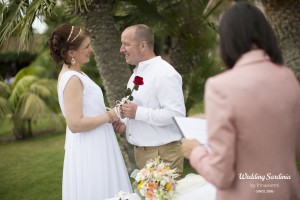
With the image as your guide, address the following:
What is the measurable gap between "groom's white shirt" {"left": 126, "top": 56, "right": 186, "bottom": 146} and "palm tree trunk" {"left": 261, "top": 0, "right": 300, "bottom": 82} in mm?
4610

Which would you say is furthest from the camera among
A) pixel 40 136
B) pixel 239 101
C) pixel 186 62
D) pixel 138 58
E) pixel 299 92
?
pixel 40 136

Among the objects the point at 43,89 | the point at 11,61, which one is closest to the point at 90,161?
the point at 43,89

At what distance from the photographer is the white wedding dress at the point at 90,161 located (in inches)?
140

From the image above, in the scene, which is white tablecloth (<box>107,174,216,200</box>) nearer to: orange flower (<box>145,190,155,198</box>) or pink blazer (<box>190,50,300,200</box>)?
orange flower (<box>145,190,155,198</box>)

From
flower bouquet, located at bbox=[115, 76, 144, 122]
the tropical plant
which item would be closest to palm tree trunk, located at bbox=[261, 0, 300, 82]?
flower bouquet, located at bbox=[115, 76, 144, 122]

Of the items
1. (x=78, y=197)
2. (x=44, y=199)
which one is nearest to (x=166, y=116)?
(x=78, y=197)

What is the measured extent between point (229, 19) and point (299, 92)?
1.60ft

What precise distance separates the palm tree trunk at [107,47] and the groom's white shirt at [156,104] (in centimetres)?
225

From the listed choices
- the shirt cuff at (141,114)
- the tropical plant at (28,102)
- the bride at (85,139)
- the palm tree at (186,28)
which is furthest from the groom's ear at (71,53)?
the tropical plant at (28,102)

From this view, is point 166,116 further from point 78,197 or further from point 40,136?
point 40,136

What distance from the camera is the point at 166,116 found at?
11.1ft

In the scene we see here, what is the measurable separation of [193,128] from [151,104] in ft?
3.69

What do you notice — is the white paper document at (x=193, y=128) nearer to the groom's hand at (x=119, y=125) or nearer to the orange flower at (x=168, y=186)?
the orange flower at (x=168, y=186)

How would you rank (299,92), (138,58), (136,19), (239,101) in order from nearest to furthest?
1. (239,101)
2. (299,92)
3. (138,58)
4. (136,19)
